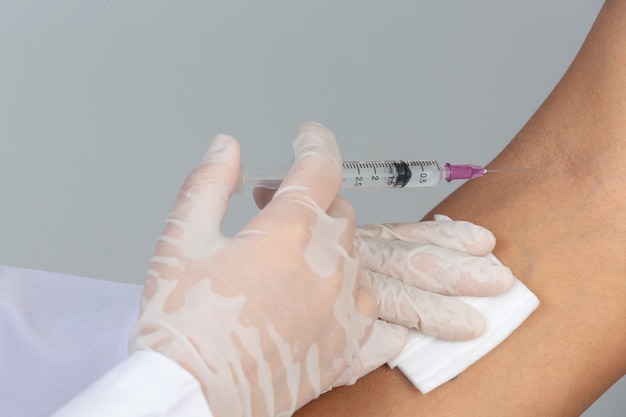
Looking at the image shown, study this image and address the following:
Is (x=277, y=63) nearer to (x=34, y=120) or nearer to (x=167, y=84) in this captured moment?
(x=167, y=84)

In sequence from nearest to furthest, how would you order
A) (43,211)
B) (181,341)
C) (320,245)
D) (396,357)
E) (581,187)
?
(181,341) < (320,245) < (396,357) < (581,187) < (43,211)

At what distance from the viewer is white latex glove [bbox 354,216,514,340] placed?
122cm

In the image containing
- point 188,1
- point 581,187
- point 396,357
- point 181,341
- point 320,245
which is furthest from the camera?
point 188,1

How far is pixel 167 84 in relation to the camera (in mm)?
2688

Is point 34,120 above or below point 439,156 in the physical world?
above

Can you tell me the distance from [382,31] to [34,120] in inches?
47.7

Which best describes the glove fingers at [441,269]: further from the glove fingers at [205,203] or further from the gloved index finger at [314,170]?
the glove fingers at [205,203]

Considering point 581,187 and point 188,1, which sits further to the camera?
point 188,1

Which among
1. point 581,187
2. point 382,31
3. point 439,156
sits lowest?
point 581,187

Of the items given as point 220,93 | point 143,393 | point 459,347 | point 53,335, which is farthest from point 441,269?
point 220,93

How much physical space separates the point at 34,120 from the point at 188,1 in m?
0.67

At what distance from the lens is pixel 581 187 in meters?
1.38

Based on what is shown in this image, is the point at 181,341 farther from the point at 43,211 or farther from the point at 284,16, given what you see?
the point at 284,16

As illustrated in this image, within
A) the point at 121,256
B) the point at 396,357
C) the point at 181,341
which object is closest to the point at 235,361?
the point at 181,341
